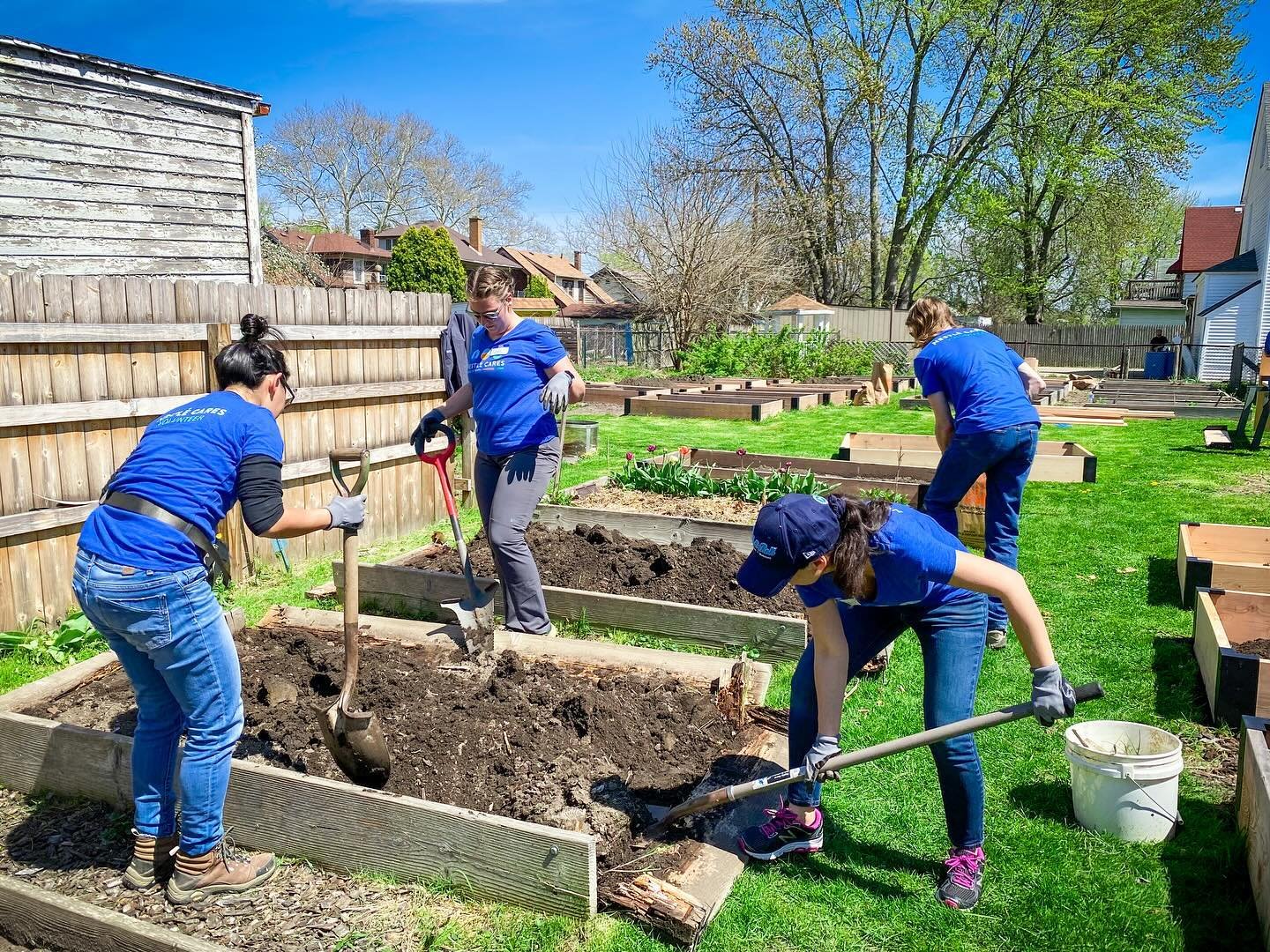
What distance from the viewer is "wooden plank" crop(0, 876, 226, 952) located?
109 inches

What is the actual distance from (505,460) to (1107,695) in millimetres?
3224

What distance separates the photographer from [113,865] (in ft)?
10.7

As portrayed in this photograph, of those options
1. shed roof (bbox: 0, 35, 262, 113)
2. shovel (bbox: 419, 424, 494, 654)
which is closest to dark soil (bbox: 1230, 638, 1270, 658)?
shovel (bbox: 419, 424, 494, 654)

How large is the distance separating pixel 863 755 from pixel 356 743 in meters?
1.77

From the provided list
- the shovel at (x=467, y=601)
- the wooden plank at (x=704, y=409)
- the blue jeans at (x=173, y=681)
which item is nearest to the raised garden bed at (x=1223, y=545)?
the shovel at (x=467, y=601)

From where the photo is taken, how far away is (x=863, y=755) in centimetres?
291

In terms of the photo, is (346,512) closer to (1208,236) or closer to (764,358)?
(764,358)

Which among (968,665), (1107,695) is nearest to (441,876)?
(968,665)

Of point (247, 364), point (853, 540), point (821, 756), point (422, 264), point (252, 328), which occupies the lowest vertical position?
point (821, 756)

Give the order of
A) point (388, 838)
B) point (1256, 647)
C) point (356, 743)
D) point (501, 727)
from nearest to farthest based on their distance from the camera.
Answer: point (388, 838) < point (356, 743) < point (501, 727) < point (1256, 647)

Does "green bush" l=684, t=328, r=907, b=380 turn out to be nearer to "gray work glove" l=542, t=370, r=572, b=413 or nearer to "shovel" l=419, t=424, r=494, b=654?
"shovel" l=419, t=424, r=494, b=654

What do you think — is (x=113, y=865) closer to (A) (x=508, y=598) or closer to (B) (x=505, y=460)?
(A) (x=508, y=598)

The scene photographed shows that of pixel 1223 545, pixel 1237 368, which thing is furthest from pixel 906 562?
pixel 1237 368

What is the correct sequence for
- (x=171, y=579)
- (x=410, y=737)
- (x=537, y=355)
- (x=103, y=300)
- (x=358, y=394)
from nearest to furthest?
(x=171, y=579), (x=410, y=737), (x=537, y=355), (x=103, y=300), (x=358, y=394)
